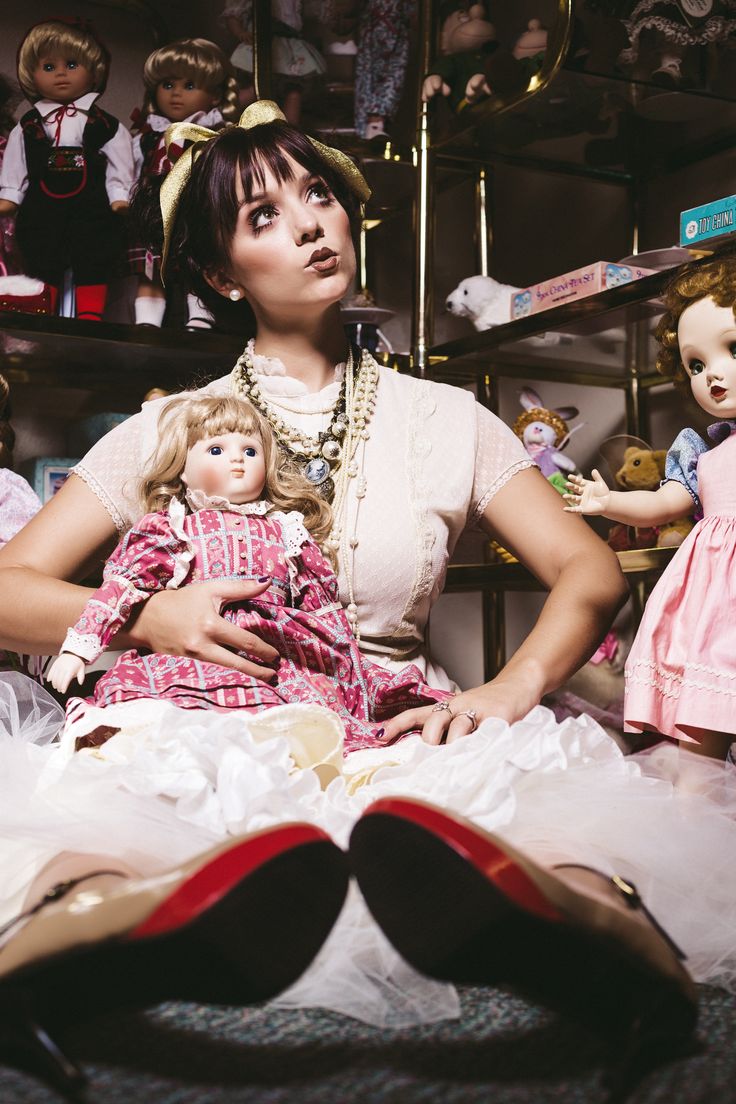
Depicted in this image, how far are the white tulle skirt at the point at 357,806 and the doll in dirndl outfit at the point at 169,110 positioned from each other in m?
1.05

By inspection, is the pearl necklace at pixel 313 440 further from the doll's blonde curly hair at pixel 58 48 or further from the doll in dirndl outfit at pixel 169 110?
the doll's blonde curly hair at pixel 58 48

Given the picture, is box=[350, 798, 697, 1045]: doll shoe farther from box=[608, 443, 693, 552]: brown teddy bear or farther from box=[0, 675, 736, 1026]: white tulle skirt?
box=[608, 443, 693, 552]: brown teddy bear

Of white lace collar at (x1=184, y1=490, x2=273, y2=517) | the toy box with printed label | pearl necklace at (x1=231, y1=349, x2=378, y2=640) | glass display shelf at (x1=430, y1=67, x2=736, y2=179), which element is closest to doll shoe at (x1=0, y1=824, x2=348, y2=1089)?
white lace collar at (x1=184, y1=490, x2=273, y2=517)

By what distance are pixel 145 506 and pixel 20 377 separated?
808mm

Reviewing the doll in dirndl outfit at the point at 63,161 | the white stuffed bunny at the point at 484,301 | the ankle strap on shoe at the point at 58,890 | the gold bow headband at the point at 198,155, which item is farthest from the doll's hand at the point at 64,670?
the white stuffed bunny at the point at 484,301

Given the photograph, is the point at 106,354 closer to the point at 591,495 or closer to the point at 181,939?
the point at 591,495

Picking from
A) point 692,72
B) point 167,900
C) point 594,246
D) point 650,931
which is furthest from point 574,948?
point 594,246

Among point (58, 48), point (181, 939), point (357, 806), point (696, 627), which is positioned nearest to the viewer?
point (181, 939)

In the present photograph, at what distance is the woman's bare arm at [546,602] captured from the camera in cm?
124

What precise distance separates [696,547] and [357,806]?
597 millimetres

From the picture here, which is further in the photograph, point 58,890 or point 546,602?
point 546,602

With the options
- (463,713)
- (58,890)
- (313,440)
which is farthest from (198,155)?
(58,890)

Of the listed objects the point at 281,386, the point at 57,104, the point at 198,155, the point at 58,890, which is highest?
the point at 57,104

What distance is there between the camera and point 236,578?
50.4 inches
